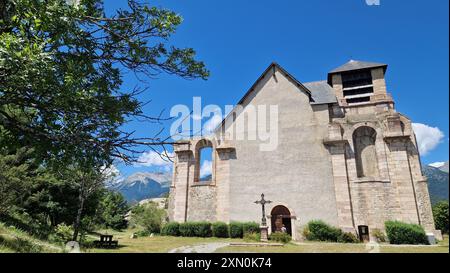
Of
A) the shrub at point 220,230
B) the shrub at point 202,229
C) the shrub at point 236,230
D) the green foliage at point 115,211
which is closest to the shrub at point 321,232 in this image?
the shrub at point 236,230

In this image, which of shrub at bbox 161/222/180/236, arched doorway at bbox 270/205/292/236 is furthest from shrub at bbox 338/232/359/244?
shrub at bbox 161/222/180/236

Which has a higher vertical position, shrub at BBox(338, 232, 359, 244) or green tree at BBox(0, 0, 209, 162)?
green tree at BBox(0, 0, 209, 162)

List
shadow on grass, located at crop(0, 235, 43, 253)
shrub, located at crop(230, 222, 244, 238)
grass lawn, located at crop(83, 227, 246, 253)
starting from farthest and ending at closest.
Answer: shrub, located at crop(230, 222, 244, 238) < grass lawn, located at crop(83, 227, 246, 253) < shadow on grass, located at crop(0, 235, 43, 253)

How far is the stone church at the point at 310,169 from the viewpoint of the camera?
20.8 m

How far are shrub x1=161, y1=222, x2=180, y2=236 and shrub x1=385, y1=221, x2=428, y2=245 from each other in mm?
16136

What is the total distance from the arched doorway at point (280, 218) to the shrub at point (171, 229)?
816cm

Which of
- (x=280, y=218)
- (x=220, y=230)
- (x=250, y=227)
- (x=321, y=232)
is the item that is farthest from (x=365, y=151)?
(x=220, y=230)

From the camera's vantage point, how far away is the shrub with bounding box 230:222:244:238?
858 inches

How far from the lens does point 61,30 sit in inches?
186

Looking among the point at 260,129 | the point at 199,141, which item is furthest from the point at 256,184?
the point at 199,141

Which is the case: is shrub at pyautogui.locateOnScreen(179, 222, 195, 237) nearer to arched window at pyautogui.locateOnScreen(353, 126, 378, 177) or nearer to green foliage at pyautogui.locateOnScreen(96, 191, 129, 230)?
arched window at pyautogui.locateOnScreen(353, 126, 378, 177)

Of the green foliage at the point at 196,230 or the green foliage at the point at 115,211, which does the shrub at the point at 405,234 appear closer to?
the green foliage at the point at 196,230
